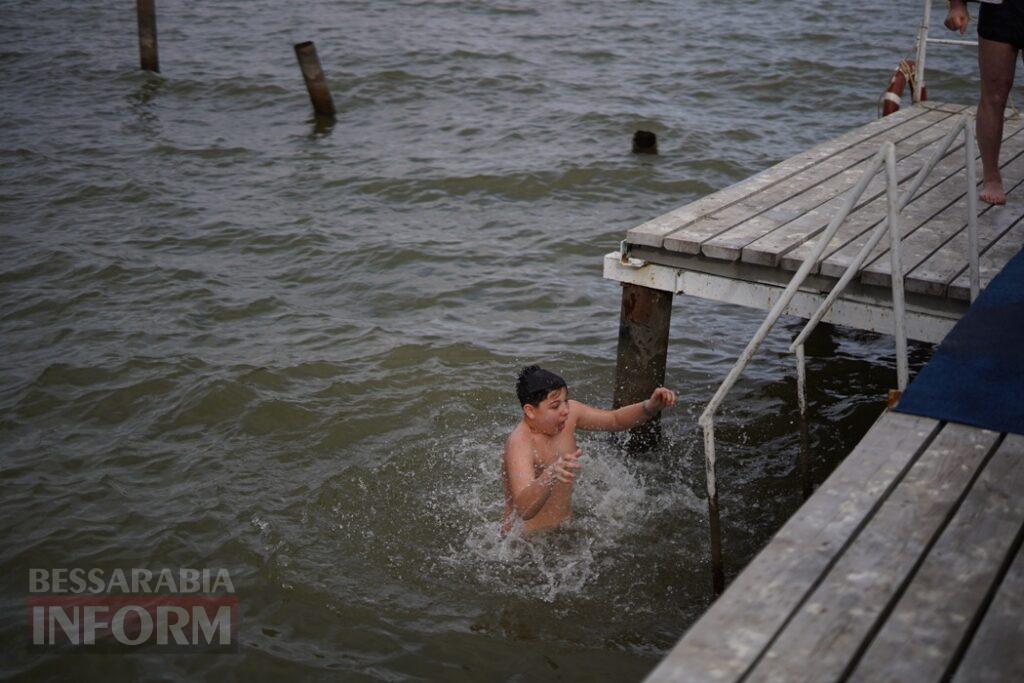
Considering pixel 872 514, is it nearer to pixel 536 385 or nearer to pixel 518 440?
pixel 536 385

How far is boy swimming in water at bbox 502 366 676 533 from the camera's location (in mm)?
5324

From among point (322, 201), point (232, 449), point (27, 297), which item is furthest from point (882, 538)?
point (322, 201)

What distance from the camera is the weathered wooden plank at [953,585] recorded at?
2914mm

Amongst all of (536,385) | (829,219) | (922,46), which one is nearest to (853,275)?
(536,385)

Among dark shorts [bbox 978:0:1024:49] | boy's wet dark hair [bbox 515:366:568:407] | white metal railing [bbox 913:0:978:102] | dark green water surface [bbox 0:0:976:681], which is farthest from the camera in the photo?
white metal railing [bbox 913:0:978:102]

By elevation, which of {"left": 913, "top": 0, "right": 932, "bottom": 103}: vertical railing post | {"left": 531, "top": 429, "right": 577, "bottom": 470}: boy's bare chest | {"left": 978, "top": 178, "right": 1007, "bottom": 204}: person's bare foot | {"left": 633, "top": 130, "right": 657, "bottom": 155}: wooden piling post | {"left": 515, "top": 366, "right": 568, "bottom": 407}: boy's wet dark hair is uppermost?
{"left": 913, "top": 0, "right": 932, "bottom": 103}: vertical railing post

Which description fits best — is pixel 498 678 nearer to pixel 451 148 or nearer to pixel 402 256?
pixel 402 256

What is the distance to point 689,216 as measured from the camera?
6613mm

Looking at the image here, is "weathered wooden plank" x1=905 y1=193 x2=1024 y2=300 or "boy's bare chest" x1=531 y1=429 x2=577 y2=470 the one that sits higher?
"weathered wooden plank" x1=905 y1=193 x2=1024 y2=300

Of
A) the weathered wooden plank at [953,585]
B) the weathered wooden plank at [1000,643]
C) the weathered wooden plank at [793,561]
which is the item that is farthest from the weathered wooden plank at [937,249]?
the weathered wooden plank at [1000,643]

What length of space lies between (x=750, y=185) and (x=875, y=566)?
14.3ft

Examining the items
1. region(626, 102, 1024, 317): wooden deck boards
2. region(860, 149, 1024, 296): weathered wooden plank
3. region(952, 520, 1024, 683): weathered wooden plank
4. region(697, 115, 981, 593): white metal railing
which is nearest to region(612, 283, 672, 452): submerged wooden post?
region(626, 102, 1024, 317): wooden deck boards

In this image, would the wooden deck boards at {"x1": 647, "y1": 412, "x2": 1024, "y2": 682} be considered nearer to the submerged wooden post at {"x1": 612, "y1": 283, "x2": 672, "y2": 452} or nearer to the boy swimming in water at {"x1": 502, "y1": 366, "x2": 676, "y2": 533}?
the boy swimming in water at {"x1": 502, "y1": 366, "x2": 676, "y2": 533}

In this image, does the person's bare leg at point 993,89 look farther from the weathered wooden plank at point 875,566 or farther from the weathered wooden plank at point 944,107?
the weathered wooden plank at point 944,107
